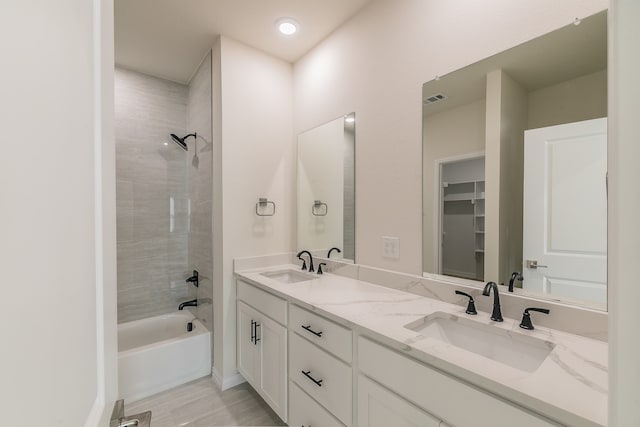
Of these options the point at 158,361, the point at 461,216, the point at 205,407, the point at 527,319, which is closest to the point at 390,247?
the point at 461,216

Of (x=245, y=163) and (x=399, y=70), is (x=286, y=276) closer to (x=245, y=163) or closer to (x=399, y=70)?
(x=245, y=163)

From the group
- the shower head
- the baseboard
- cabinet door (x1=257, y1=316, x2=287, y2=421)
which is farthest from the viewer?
the shower head

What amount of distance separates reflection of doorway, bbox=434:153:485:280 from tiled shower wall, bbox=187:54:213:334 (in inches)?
72.4

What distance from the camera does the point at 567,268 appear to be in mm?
1142

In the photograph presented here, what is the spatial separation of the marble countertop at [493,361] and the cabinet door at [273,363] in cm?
30

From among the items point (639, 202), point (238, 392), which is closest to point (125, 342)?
point (238, 392)

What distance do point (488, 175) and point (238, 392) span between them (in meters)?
2.26

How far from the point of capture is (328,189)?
2.26 m

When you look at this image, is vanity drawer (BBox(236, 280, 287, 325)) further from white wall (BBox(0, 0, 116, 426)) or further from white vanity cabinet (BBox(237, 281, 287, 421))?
white wall (BBox(0, 0, 116, 426))

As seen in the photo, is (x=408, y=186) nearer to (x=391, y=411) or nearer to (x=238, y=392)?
(x=391, y=411)

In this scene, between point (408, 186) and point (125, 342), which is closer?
point (408, 186)

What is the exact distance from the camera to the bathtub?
6.81 ft

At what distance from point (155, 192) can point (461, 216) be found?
285 cm


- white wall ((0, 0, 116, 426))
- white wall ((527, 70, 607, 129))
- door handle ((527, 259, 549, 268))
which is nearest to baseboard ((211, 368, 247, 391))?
white wall ((0, 0, 116, 426))
